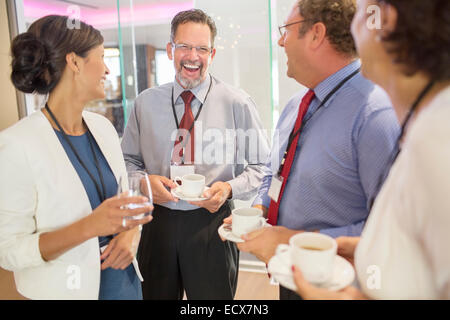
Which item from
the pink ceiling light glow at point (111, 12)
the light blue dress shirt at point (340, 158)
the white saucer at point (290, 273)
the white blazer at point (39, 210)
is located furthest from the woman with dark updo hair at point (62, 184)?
the pink ceiling light glow at point (111, 12)

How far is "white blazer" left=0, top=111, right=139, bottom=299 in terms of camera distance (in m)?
1.15

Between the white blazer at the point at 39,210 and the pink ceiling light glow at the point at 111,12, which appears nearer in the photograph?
the white blazer at the point at 39,210

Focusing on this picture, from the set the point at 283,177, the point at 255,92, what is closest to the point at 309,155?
the point at 283,177

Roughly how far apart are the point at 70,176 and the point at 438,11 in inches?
46.7

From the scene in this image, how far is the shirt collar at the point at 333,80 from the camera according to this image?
1448mm

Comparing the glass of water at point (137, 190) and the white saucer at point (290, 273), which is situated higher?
the glass of water at point (137, 190)

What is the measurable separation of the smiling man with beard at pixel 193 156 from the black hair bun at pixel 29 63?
2.50 feet

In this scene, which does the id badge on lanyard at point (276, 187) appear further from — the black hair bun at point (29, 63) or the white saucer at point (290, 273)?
the black hair bun at point (29, 63)

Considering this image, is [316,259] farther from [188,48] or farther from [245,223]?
[188,48]

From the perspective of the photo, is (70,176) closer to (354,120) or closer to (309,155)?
(309,155)

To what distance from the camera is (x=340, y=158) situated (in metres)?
1.31

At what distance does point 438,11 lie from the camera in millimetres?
695

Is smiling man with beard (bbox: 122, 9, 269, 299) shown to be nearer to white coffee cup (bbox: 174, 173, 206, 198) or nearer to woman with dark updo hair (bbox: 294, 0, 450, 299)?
white coffee cup (bbox: 174, 173, 206, 198)

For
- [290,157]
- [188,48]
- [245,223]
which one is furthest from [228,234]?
[188,48]
